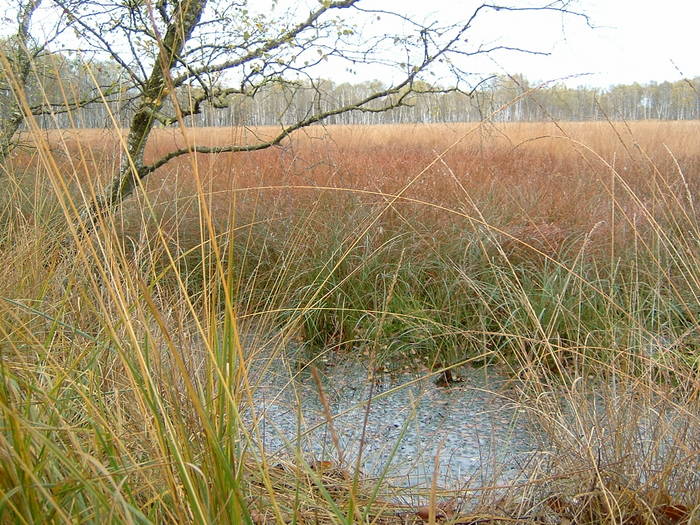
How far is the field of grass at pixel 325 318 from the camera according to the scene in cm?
96

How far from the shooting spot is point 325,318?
300cm

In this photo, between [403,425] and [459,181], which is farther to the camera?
[459,181]

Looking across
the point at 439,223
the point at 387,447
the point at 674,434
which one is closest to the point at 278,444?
the point at 387,447

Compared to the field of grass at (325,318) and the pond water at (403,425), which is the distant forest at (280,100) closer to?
the field of grass at (325,318)

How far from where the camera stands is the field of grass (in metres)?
0.96

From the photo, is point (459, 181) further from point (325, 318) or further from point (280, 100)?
point (280, 100)

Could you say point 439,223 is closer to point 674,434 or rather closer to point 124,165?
point 124,165

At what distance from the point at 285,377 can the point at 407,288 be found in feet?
2.72

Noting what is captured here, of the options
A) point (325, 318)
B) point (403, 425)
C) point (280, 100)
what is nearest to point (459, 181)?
point (325, 318)

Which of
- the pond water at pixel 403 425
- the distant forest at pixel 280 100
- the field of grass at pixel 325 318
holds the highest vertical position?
the distant forest at pixel 280 100

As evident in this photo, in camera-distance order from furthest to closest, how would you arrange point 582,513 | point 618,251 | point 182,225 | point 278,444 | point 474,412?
1. point 182,225
2. point 618,251
3. point 474,412
4. point 278,444
5. point 582,513

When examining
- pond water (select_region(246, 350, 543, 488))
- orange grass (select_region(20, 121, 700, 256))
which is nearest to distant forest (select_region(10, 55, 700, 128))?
orange grass (select_region(20, 121, 700, 256))

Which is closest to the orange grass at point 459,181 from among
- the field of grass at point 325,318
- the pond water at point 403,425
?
the field of grass at point 325,318

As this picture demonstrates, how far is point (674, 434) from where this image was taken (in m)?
1.50
